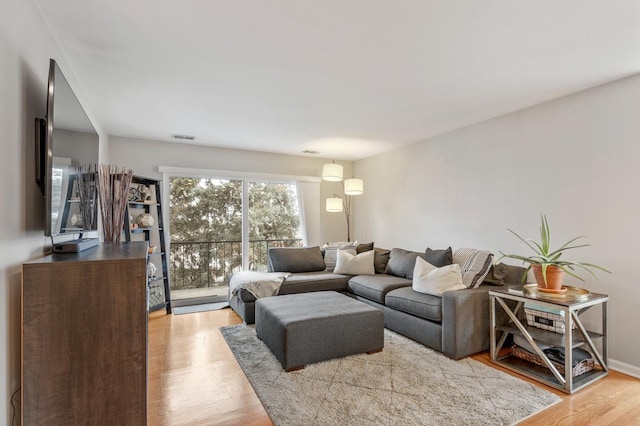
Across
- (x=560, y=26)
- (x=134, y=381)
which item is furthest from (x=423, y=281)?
(x=134, y=381)

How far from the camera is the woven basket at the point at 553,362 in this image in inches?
100

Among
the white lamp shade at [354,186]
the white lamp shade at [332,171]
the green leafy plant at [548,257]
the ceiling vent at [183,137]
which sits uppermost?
the ceiling vent at [183,137]

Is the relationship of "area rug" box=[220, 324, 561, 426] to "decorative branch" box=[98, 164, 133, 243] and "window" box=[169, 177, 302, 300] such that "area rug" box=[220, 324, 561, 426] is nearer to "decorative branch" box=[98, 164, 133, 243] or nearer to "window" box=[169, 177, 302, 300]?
"decorative branch" box=[98, 164, 133, 243]

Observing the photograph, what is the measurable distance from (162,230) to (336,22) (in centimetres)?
358

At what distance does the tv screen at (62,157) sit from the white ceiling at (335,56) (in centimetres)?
49

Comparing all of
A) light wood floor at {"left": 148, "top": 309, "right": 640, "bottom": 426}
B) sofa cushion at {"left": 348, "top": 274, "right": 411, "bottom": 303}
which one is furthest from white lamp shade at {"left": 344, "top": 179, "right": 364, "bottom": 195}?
light wood floor at {"left": 148, "top": 309, "right": 640, "bottom": 426}

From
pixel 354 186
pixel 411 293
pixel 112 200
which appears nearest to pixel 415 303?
pixel 411 293

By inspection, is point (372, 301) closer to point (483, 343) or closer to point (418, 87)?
point (483, 343)

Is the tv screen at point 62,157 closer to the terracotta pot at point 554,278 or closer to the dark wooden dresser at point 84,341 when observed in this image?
the dark wooden dresser at point 84,341

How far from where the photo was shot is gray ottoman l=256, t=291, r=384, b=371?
266cm

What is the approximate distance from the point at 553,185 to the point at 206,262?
15.2 feet

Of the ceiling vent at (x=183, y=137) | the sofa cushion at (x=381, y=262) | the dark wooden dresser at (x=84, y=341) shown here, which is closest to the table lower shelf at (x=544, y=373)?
the sofa cushion at (x=381, y=262)

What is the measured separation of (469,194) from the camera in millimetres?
4016

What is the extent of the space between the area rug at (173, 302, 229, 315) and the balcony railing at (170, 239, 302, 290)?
46 cm
